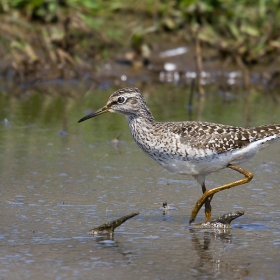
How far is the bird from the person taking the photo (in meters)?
6.95

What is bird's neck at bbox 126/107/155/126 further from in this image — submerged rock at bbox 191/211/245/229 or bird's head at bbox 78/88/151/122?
submerged rock at bbox 191/211/245/229

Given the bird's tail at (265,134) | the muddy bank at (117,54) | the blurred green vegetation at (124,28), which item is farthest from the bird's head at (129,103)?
the blurred green vegetation at (124,28)

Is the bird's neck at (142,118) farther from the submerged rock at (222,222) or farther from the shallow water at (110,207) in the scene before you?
the submerged rock at (222,222)

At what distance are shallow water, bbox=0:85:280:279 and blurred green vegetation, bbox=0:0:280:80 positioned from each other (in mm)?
2915

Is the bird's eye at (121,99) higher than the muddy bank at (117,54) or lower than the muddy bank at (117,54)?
lower

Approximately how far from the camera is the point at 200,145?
274 inches

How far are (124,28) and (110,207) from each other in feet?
29.2

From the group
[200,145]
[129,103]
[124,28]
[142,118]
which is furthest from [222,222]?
[124,28]

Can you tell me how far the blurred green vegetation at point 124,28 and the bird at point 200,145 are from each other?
7.29 metres

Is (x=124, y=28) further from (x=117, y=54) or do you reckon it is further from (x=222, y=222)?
(x=222, y=222)

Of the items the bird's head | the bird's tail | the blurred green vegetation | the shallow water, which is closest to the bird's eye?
the bird's head

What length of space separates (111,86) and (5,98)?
2.34 m

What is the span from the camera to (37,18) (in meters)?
15.1

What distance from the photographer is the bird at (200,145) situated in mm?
6949
